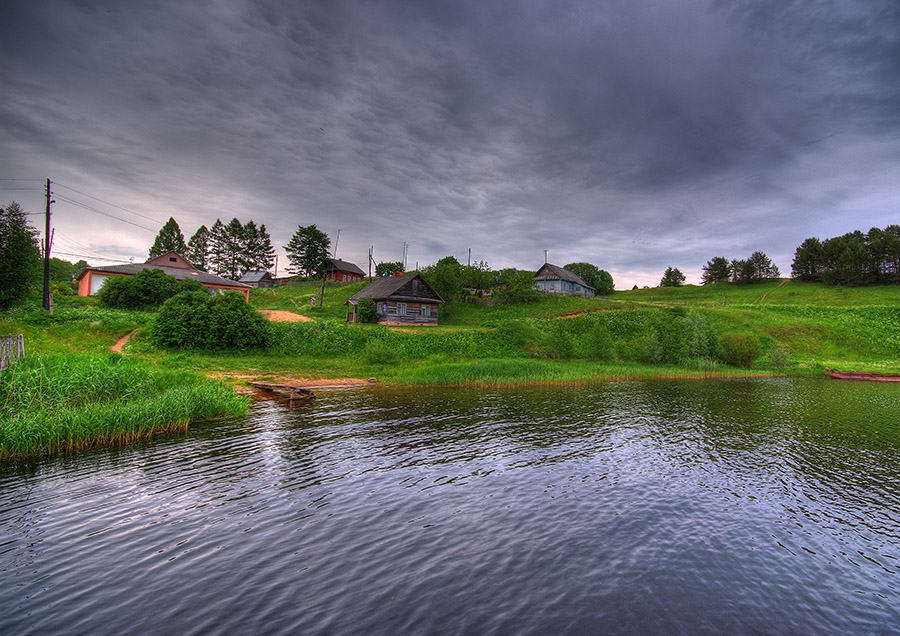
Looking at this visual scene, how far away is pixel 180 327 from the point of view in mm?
38312

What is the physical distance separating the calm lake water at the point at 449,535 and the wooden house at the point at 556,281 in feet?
256

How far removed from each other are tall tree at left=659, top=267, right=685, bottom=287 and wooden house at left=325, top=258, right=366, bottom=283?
93.4 meters

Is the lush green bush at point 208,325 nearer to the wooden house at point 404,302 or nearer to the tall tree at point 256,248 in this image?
the wooden house at point 404,302

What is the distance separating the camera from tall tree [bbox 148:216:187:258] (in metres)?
105

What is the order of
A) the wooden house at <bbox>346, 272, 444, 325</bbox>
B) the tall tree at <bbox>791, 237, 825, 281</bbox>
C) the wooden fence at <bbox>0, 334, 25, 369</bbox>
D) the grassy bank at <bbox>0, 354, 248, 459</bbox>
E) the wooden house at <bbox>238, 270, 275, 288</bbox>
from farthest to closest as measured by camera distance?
the tall tree at <bbox>791, 237, 825, 281</bbox> → the wooden house at <bbox>238, 270, 275, 288</bbox> → the wooden house at <bbox>346, 272, 444, 325</bbox> → the wooden fence at <bbox>0, 334, 25, 369</bbox> → the grassy bank at <bbox>0, 354, 248, 459</bbox>

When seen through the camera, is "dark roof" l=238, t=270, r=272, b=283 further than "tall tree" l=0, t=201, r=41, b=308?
Yes

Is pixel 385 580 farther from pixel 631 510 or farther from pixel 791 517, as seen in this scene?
pixel 791 517

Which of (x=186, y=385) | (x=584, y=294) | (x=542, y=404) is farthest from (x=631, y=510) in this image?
(x=584, y=294)

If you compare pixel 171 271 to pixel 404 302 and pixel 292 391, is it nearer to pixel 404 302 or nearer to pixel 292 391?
pixel 404 302

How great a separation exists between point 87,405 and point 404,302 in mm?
48289

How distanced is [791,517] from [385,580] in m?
11.3

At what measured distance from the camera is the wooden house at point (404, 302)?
62812mm

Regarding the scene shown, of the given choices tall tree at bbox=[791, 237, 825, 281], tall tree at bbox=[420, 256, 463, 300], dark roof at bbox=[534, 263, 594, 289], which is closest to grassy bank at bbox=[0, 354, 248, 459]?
tall tree at bbox=[420, 256, 463, 300]

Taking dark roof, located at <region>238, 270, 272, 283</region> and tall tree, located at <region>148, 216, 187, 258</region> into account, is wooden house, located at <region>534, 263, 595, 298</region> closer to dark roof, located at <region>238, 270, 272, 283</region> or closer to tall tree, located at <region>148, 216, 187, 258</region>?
dark roof, located at <region>238, 270, 272, 283</region>
